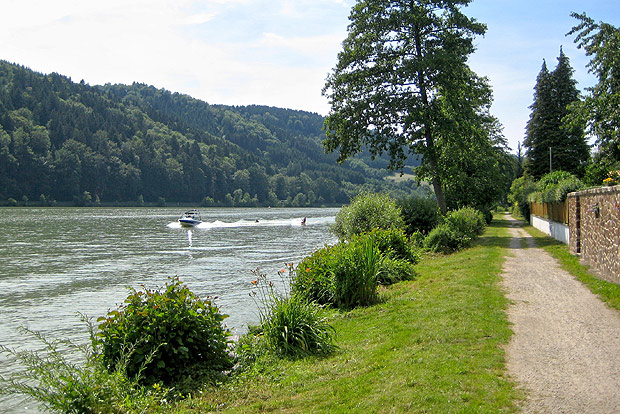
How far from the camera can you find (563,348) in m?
8.03

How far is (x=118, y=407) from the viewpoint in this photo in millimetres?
6785

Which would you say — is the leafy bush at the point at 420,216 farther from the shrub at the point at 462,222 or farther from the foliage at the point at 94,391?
the foliage at the point at 94,391

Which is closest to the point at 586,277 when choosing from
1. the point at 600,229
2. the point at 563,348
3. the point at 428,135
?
the point at 600,229

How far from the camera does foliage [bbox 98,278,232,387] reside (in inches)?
313

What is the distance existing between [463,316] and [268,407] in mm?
4957

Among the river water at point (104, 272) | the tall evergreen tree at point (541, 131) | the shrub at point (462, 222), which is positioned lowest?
the river water at point (104, 272)

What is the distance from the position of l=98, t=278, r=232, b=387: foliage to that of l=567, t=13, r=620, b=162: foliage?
2419 centimetres

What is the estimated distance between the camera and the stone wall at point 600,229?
1329 cm

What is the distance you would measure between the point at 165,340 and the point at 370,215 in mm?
17167

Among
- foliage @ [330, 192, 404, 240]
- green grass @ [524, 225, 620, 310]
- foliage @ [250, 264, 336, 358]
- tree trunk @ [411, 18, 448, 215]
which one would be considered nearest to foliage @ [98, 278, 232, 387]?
foliage @ [250, 264, 336, 358]

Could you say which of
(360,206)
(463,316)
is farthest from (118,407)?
(360,206)

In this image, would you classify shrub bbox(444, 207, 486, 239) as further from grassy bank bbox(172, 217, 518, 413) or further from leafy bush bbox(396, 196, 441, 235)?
grassy bank bbox(172, 217, 518, 413)

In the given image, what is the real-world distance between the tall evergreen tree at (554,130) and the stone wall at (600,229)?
41773mm

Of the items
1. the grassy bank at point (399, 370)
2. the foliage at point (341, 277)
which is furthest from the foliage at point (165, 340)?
the foliage at point (341, 277)
